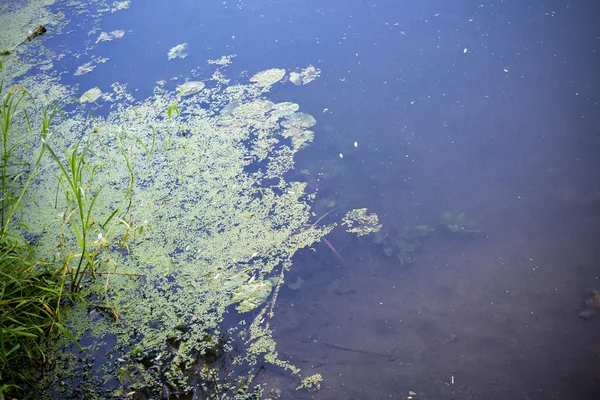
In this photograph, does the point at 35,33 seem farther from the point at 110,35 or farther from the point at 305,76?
the point at 305,76

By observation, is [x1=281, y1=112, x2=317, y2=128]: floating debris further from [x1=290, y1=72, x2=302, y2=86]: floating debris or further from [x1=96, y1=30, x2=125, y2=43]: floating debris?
[x1=96, y1=30, x2=125, y2=43]: floating debris

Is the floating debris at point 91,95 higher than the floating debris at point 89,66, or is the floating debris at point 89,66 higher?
the floating debris at point 89,66

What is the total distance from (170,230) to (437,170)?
1155 mm

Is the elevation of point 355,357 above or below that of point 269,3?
→ below

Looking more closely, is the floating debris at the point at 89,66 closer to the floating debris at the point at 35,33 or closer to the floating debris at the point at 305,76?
the floating debris at the point at 35,33

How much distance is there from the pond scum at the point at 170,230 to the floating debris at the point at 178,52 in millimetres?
342

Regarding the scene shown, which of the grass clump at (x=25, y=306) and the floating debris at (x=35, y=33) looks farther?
the floating debris at (x=35, y=33)

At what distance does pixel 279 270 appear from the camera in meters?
1.77

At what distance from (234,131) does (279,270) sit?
0.83 meters

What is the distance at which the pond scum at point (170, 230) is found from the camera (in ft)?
5.06

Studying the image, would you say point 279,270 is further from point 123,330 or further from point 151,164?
point 151,164

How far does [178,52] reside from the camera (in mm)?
2904

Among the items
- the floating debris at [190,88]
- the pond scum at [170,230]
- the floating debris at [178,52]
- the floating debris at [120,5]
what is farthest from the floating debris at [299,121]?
the floating debris at [120,5]

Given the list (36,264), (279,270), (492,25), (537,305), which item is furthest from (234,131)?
(492,25)
